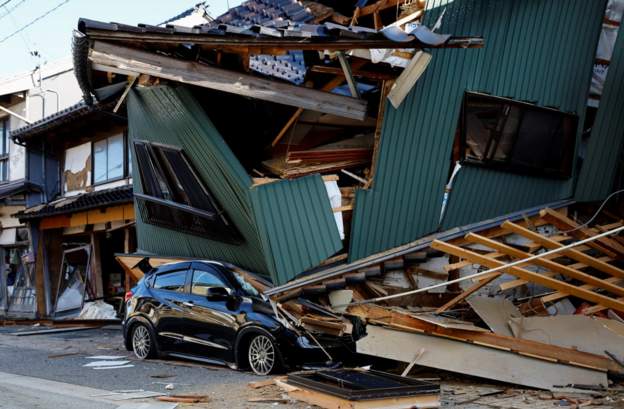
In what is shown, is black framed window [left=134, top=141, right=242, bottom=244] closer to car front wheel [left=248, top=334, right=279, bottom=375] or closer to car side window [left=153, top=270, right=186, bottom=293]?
car side window [left=153, top=270, right=186, bottom=293]

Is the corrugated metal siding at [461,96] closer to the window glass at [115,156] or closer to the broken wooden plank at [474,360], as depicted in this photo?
the broken wooden plank at [474,360]

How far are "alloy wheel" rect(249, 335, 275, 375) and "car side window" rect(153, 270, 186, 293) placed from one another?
6.64ft

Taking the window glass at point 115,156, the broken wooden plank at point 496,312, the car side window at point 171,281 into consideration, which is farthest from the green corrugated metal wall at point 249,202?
the window glass at point 115,156

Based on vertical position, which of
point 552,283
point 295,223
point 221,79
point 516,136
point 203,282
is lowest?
point 203,282

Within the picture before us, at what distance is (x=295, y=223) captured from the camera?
11.7 m

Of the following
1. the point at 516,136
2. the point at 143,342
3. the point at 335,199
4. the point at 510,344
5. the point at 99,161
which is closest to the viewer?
the point at 510,344

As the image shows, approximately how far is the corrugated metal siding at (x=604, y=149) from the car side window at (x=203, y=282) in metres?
7.01

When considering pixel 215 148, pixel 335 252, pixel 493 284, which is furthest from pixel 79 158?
pixel 493 284

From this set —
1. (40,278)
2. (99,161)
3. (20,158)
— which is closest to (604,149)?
(99,161)

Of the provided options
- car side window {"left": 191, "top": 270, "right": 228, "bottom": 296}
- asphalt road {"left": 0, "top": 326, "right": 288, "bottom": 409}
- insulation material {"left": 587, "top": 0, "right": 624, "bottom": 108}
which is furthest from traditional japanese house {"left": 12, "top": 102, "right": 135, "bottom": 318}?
insulation material {"left": 587, "top": 0, "right": 624, "bottom": 108}

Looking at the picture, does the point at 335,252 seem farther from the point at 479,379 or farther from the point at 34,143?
the point at 34,143

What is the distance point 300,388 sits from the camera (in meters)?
7.97

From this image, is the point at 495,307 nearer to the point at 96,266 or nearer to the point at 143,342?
the point at 143,342

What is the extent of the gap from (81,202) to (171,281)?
901 cm
